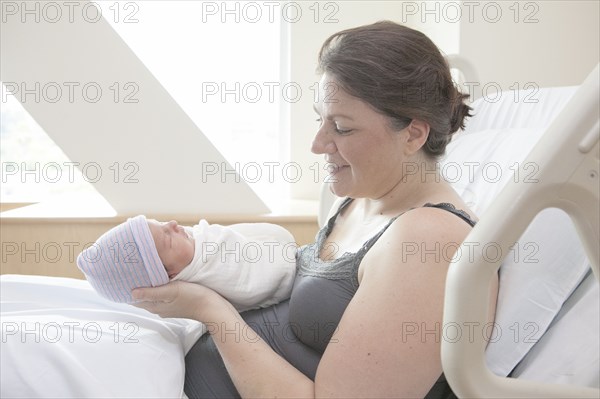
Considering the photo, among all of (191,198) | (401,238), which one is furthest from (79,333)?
(191,198)

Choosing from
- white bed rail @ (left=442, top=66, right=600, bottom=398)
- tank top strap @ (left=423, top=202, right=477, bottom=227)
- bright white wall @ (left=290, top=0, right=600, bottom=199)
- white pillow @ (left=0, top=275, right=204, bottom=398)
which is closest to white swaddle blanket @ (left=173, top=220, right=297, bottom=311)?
white pillow @ (left=0, top=275, right=204, bottom=398)

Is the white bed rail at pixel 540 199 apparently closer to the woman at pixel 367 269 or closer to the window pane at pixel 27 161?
the woman at pixel 367 269

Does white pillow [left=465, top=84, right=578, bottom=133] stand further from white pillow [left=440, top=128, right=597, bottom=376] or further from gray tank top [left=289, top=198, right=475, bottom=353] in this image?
gray tank top [left=289, top=198, right=475, bottom=353]

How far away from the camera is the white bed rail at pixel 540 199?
0.82 metres

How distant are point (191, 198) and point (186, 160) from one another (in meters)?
0.14

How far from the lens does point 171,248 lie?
1.38m

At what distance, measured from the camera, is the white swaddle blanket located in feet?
4.58

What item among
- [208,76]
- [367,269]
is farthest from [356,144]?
[208,76]

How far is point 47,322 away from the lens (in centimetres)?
135

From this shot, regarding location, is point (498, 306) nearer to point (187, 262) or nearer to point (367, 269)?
point (367, 269)

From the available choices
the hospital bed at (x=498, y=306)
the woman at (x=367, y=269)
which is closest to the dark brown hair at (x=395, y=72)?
the woman at (x=367, y=269)

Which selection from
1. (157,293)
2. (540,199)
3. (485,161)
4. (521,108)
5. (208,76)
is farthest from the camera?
(208,76)

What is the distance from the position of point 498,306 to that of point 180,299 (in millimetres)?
538

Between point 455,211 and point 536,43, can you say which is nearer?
point 455,211
